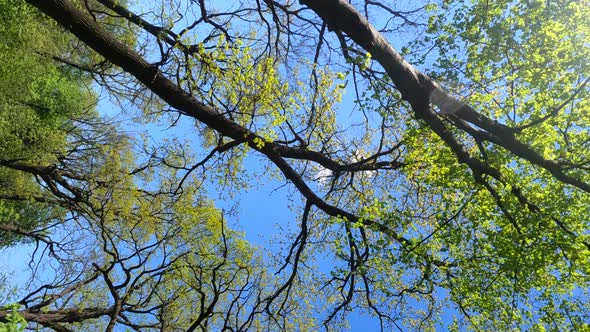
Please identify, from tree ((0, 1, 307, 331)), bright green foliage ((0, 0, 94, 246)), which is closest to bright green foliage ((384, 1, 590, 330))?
tree ((0, 1, 307, 331))

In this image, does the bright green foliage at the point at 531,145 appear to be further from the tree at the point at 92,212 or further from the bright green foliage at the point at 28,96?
the bright green foliage at the point at 28,96

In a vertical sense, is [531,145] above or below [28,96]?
below

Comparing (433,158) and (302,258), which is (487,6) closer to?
(433,158)

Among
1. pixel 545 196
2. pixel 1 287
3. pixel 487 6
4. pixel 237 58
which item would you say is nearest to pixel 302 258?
pixel 237 58

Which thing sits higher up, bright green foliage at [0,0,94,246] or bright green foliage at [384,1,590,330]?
bright green foliage at [0,0,94,246]

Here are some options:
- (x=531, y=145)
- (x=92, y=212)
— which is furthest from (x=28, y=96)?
(x=531, y=145)

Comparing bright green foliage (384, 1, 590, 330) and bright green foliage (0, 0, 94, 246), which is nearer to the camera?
bright green foliage (384, 1, 590, 330)

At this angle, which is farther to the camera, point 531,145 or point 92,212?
point 92,212

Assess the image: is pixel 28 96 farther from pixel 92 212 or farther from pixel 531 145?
pixel 531 145

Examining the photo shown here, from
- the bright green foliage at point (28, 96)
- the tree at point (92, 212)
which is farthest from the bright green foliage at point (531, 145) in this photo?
the bright green foliage at point (28, 96)

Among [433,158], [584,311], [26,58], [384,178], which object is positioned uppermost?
[26,58]

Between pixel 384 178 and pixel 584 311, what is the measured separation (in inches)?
199

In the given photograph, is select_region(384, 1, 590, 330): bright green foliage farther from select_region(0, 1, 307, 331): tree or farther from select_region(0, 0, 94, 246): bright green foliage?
select_region(0, 0, 94, 246): bright green foliage

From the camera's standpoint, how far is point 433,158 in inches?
289
